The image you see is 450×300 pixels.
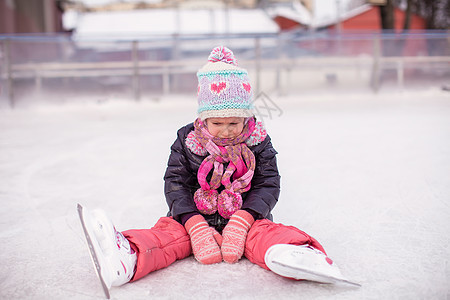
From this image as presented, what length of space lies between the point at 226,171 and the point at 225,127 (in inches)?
5.9

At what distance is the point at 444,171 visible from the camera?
271 centimetres

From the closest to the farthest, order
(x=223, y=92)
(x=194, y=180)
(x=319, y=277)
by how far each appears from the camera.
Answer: (x=319, y=277)
(x=223, y=92)
(x=194, y=180)

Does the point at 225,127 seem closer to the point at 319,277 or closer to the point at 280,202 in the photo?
the point at 319,277

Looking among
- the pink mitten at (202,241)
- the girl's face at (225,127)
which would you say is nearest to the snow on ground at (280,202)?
the pink mitten at (202,241)

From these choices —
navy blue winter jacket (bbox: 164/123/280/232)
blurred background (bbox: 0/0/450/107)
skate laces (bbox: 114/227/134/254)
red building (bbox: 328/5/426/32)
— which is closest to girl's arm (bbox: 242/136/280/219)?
navy blue winter jacket (bbox: 164/123/280/232)

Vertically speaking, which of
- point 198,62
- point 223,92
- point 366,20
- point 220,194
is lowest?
point 220,194

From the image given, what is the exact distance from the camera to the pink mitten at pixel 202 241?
4.69ft

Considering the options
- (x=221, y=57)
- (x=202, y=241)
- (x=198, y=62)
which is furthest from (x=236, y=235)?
(x=198, y=62)

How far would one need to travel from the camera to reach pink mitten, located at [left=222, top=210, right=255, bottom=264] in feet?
4.66

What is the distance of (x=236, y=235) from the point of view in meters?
1.45

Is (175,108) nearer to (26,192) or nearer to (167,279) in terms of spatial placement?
(26,192)

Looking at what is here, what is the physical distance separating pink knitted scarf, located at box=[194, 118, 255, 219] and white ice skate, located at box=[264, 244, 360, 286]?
1.02 feet

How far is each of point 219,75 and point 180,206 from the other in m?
0.46

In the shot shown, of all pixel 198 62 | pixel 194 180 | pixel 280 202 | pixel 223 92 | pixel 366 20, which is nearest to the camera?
pixel 223 92
